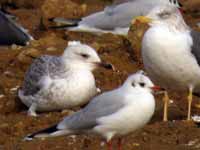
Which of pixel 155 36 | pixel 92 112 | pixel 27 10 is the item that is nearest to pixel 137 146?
pixel 92 112

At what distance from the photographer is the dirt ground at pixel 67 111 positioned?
8.27 m

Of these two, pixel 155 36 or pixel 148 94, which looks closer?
pixel 148 94

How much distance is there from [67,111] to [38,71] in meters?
0.53

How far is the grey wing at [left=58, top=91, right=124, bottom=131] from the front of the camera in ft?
24.2

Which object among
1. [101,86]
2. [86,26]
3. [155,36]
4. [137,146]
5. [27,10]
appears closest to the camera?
[137,146]

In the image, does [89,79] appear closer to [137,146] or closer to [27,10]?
[137,146]

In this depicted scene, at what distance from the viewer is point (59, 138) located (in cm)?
852

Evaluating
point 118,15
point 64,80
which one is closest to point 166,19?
point 64,80

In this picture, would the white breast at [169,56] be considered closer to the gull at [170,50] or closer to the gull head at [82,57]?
the gull at [170,50]

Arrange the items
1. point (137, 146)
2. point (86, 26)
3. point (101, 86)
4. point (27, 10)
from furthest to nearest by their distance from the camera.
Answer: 1. point (27, 10)
2. point (86, 26)
3. point (101, 86)
4. point (137, 146)

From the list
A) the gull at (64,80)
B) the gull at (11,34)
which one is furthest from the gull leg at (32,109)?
the gull at (11,34)

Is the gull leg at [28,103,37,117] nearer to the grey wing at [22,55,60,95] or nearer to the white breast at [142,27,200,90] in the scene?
the grey wing at [22,55,60,95]

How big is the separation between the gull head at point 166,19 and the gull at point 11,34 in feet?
13.7

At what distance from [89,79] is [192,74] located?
980mm
